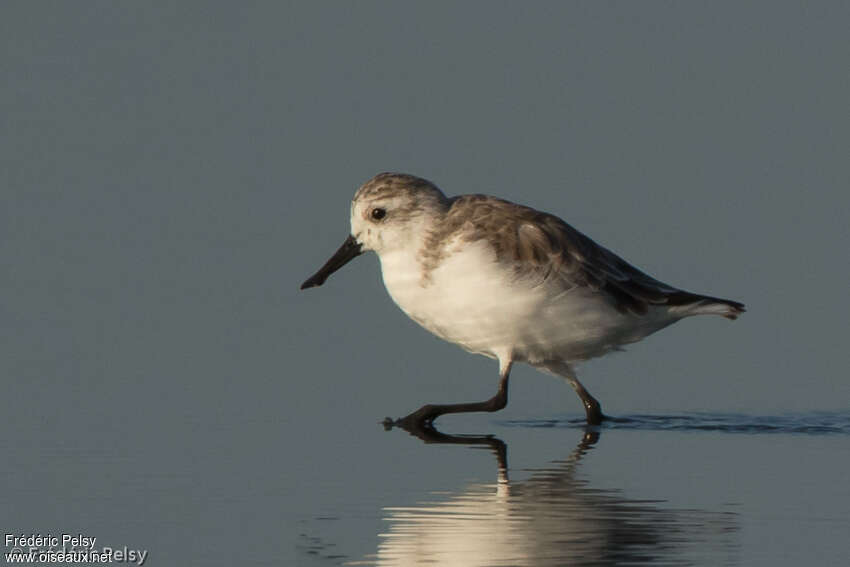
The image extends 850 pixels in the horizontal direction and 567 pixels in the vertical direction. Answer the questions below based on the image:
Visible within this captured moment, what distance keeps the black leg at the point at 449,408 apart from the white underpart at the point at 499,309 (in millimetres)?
231

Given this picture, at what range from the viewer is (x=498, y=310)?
12969mm

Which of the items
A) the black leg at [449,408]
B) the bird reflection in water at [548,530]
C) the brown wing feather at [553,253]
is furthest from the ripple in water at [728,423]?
the bird reflection in water at [548,530]

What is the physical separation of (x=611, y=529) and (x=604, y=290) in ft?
15.1

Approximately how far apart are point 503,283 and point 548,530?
4.14 m

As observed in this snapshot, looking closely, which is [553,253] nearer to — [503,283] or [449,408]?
[503,283]

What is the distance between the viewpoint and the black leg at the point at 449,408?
13.3 metres

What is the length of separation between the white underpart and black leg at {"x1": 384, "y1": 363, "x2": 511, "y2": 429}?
23 centimetres

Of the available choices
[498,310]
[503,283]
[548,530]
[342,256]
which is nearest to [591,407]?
[498,310]

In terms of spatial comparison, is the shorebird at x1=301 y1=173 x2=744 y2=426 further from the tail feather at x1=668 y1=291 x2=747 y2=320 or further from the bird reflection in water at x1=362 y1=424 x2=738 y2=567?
the bird reflection in water at x1=362 y1=424 x2=738 y2=567

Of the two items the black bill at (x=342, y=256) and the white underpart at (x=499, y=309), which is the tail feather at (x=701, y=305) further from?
the black bill at (x=342, y=256)

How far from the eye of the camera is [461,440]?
40.9 feet

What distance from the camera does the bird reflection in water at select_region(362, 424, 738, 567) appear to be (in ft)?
27.8

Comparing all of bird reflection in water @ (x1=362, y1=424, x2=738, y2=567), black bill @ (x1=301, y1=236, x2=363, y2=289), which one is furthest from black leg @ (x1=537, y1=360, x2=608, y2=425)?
bird reflection in water @ (x1=362, y1=424, x2=738, y2=567)

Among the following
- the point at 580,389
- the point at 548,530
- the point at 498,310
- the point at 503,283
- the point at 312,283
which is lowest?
the point at 548,530
